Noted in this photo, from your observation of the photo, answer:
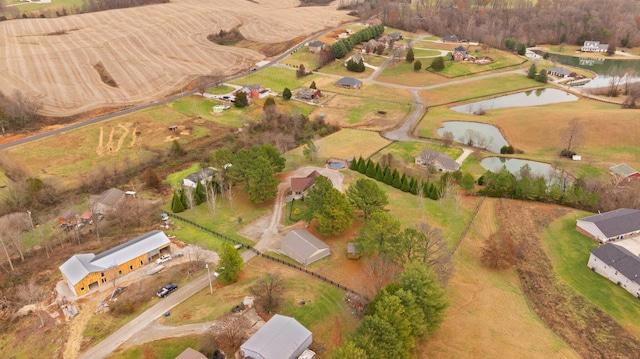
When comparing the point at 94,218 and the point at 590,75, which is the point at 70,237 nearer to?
the point at 94,218

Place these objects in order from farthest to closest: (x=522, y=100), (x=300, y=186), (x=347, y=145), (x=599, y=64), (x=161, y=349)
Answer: (x=599, y=64) → (x=522, y=100) → (x=347, y=145) → (x=300, y=186) → (x=161, y=349)

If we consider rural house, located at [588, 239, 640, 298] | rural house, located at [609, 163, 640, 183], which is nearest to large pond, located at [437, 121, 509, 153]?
rural house, located at [609, 163, 640, 183]

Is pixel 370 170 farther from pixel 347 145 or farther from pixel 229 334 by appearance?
pixel 229 334

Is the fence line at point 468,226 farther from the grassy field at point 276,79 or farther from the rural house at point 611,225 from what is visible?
the grassy field at point 276,79

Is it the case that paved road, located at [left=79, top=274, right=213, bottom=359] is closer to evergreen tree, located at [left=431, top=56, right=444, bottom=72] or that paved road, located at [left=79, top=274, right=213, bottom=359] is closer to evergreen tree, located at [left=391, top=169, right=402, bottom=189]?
evergreen tree, located at [left=391, top=169, right=402, bottom=189]

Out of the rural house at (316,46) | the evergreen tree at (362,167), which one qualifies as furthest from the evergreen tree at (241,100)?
the rural house at (316,46)

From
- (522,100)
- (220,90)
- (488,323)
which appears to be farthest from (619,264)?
(220,90)
